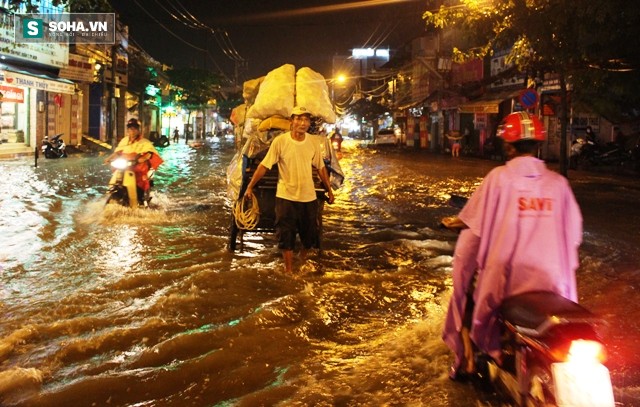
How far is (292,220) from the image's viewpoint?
6.28 metres

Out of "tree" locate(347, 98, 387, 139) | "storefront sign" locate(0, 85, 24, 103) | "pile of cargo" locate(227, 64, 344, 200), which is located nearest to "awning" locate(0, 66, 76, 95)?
"storefront sign" locate(0, 85, 24, 103)

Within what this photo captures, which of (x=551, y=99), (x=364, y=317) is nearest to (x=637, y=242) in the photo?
(x=364, y=317)

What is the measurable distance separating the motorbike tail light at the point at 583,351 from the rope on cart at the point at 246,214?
15.5 ft

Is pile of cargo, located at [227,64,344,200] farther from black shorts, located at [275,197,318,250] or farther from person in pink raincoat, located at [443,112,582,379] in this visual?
person in pink raincoat, located at [443,112,582,379]

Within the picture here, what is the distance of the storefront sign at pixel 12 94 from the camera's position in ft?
71.2

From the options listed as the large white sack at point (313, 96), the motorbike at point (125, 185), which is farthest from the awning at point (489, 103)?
the large white sack at point (313, 96)

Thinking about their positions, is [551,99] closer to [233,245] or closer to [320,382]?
[233,245]

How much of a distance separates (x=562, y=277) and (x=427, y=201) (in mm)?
10188

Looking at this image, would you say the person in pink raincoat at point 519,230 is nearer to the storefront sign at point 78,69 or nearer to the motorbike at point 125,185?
the motorbike at point 125,185

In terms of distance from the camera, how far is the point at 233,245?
7.57m

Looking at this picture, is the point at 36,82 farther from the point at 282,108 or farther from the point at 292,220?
the point at 292,220

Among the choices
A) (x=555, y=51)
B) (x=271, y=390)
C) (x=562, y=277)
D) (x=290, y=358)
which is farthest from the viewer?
(x=555, y=51)

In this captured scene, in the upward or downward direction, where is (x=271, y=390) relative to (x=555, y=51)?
downward

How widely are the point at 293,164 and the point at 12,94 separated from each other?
20.1 m
